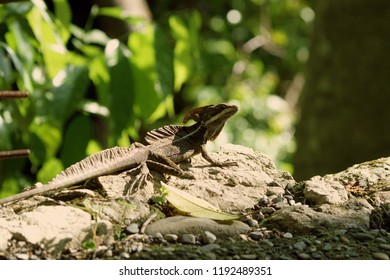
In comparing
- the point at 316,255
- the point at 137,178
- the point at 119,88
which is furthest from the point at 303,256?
the point at 119,88

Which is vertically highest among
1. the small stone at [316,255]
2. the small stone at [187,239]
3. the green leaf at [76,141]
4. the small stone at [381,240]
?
the green leaf at [76,141]

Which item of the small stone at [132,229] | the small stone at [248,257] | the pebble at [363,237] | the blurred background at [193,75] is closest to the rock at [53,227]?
the small stone at [132,229]

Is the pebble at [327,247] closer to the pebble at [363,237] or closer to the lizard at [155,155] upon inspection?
the pebble at [363,237]

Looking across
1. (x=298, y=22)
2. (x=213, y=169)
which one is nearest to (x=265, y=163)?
(x=213, y=169)

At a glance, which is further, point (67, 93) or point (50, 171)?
point (50, 171)

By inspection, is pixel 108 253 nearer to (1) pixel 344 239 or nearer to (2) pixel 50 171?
(1) pixel 344 239

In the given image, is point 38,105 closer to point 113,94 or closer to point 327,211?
point 113,94

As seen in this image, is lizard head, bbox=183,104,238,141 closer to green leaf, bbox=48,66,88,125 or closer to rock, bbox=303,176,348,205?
rock, bbox=303,176,348,205
